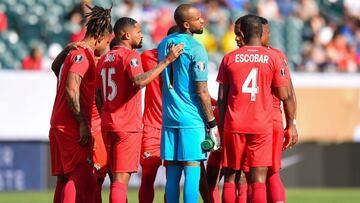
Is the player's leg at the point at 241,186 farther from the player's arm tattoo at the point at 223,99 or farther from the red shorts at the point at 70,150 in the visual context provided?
the red shorts at the point at 70,150

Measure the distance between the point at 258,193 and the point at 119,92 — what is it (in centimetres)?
179

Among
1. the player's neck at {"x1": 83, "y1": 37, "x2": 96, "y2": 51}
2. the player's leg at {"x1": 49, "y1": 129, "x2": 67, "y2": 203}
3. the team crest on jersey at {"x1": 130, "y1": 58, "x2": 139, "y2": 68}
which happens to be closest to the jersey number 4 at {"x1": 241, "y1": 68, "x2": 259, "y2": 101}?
the team crest on jersey at {"x1": 130, "y1": 58, "x2": 139, "y2": 68}

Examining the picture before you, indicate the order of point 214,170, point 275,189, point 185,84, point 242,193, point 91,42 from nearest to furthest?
point 185,84 < point 91,42 < point 275,189 < point 242,193 < point 214,170

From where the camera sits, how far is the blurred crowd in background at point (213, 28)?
22734 millimetres

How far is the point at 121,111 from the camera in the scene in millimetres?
12328

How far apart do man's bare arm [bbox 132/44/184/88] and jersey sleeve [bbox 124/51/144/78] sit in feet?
0.36

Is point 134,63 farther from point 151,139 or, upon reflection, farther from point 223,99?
point 151,139

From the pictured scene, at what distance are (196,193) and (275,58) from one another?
1.65m

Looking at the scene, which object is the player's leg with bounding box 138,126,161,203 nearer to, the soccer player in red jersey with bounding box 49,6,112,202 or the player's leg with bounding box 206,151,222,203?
the player's leg with bounding box 206,151,222,203

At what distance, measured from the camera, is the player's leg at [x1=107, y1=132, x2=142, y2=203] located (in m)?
12.1

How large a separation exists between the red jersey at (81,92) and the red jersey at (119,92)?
0.16 metres

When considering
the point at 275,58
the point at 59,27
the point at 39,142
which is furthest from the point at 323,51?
the point at 275,58

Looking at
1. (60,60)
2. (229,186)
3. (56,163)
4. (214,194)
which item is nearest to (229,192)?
(229,186)

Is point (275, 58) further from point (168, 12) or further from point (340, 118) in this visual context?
point (168, 12)
